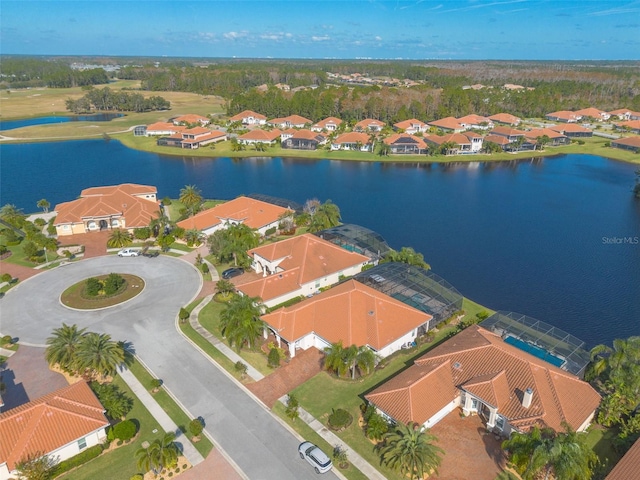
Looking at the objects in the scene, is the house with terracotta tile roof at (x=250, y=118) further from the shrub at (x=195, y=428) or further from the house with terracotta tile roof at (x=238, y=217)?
the shrub at (x=195, y=428)

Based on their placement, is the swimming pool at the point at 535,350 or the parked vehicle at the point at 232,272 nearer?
the swimming pool at the point at 535,350

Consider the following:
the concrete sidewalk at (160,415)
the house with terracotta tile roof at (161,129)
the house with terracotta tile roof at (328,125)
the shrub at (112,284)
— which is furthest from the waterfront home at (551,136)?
the concrete sidewalk at (160,415)

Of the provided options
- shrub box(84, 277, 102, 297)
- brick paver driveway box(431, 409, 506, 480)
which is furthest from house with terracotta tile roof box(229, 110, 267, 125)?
brick paver driveway box(431, 409, 506, 480)

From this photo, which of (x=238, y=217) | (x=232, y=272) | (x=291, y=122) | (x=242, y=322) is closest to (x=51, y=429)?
(x=242, y=322)

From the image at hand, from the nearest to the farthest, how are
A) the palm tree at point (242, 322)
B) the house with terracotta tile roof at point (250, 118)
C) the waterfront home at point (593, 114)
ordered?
the palm tree at point (242, 322)
the house with terracotta tile roof at point (250, 118)
the waterfront home at point (593, 114)

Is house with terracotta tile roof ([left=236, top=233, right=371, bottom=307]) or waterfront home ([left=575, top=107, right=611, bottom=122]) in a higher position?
waterfront home ([left=575, top=107, right=611, bottom=122])

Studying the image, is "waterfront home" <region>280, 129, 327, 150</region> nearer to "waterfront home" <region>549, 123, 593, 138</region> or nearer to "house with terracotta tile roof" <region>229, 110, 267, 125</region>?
"house with terracotta tile roof" <region>229, 110, 267, 125</region>
